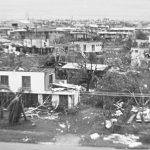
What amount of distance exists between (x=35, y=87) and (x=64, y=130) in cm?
345

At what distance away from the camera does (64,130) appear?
42.5 feet

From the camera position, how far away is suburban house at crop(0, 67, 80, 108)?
15.6 metres

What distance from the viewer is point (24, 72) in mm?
15789

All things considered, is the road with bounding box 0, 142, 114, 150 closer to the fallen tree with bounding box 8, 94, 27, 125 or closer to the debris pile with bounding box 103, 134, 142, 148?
the debris pile with bounding box 103, 134, 142, 148

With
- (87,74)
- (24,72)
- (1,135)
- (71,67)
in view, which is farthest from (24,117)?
(71,67)

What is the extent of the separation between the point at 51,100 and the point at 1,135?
381cm

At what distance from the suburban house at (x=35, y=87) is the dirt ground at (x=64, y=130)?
1.09m

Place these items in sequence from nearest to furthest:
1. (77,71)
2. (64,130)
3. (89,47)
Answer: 1. (64,130)
2. (77,71)
3. (89,47)

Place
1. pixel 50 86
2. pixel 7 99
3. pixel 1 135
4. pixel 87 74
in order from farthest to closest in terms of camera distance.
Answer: pixel 87 74, pixel 50 86, pixel 7 99, pixel 1 135

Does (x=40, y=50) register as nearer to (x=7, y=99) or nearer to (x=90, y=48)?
(x=90, y=48)

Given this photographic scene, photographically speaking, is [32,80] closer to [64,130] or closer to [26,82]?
[26,82]

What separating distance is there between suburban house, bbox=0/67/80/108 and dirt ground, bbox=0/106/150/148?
1.09 meters

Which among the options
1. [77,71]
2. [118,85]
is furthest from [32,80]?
[77,71]

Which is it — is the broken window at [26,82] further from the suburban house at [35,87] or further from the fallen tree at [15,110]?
the fallen tree at [15,110]
